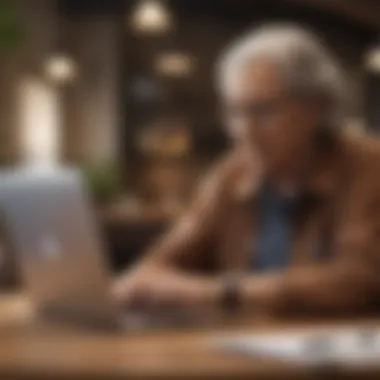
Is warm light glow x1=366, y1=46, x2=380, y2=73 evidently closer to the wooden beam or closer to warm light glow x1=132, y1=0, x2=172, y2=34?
the wooden beam

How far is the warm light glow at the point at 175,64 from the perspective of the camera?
27.8 ft

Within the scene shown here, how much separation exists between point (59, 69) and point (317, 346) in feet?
22.6

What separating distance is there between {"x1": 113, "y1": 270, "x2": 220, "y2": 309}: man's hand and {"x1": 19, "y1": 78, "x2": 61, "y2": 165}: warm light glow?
5.37 metres

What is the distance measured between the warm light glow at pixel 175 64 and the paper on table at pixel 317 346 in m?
7.06

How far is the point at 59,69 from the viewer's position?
26.3ft

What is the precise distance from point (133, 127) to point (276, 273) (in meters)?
6.34


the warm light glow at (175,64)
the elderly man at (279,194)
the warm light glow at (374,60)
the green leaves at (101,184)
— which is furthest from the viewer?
the warm light glow at (175,64)

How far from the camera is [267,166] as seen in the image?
7.38ft

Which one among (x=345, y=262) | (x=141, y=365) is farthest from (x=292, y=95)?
(x=141, y=365)

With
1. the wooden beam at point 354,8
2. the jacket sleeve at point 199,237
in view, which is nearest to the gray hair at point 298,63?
the jacket sleeve at point 199,237

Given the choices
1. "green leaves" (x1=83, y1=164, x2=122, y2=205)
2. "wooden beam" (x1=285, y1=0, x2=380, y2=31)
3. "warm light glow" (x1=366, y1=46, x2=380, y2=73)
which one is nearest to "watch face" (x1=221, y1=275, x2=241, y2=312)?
"green leaves" (x1=83, y1=164, x2=122, y2=205)

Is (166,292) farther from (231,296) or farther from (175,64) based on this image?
(175,64)

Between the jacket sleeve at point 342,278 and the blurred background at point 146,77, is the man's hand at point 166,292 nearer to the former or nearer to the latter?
the jacket sleeve at point 342,278

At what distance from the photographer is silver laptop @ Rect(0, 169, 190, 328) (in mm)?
1671
